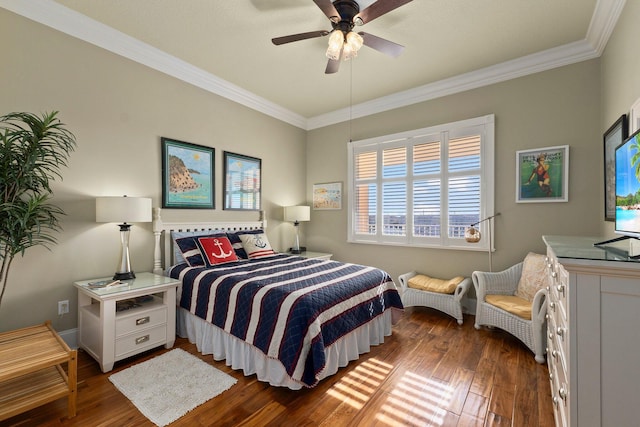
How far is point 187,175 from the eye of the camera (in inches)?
136

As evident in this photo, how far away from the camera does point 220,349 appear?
2.47 meters

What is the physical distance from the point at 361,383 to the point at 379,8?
2.79 meters

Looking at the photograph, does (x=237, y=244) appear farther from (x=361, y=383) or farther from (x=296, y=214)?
(x=361, y=383)

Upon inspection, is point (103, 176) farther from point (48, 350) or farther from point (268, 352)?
point (268, 352)

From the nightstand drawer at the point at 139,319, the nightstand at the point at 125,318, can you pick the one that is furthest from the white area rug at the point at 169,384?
the nightstand drawer at the point at 139,319

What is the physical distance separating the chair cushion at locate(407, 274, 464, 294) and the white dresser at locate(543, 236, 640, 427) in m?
2.23

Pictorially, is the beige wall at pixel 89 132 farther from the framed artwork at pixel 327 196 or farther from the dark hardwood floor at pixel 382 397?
the framed artwork at pixel 327 196

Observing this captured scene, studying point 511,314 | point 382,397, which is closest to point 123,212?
point 382,397

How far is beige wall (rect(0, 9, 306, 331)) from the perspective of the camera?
7.70 feet

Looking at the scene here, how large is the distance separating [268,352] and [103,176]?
2354mm

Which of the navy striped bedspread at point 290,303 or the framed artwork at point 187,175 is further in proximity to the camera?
the framed artwork at point 187,175

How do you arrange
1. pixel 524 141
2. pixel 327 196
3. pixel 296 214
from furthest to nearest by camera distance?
pixel 327 196 < pixel 296 214 < pixel 524 141

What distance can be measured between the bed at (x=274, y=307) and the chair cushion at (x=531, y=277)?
1.31 m

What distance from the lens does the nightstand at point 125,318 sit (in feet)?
7.41
